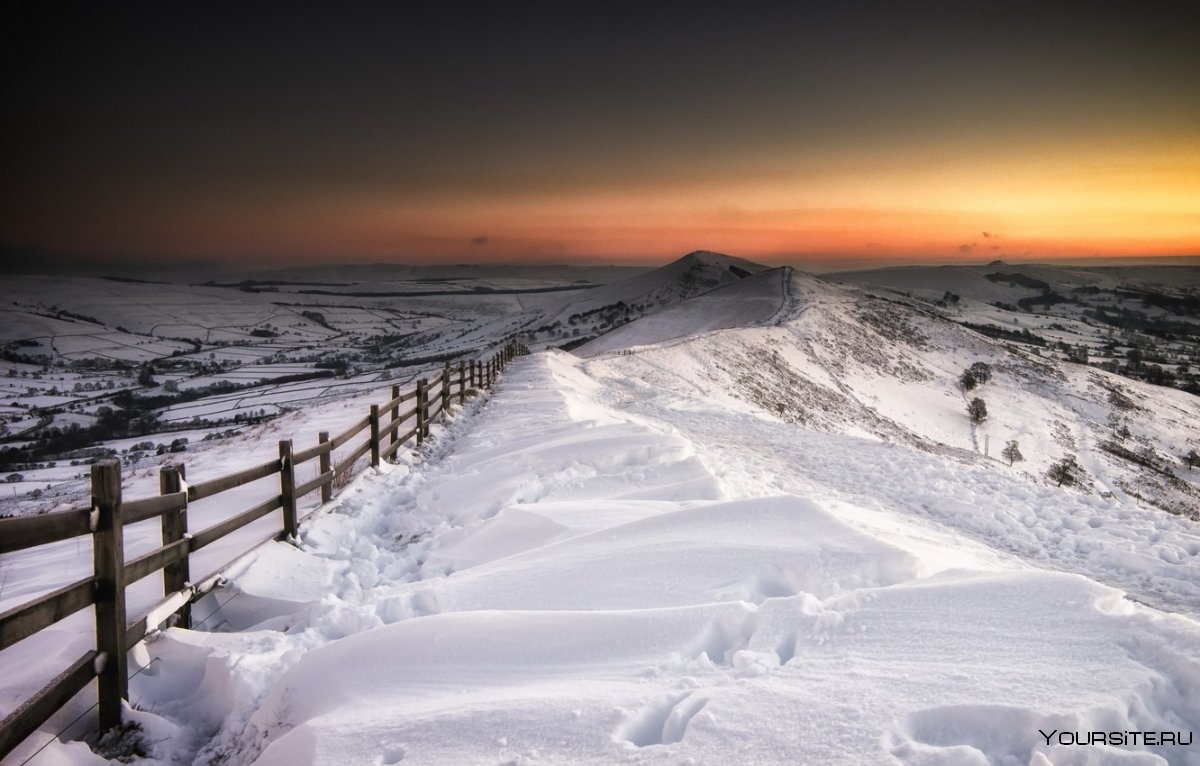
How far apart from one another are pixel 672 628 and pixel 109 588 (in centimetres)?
326

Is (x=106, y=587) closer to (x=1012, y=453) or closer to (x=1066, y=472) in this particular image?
(x=1066, y=472)

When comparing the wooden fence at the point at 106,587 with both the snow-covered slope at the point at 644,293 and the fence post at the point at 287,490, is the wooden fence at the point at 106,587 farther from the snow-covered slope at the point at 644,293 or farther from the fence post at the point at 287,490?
the snow-covered slope at the point at 644,293

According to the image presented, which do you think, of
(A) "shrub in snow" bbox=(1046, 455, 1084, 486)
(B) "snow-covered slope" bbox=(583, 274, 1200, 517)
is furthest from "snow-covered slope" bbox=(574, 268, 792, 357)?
(A) "shrub in snow" bbox=(1046, 455, 1084, 486)

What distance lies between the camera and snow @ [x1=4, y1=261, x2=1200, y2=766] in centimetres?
277

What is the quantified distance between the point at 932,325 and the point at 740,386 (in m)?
40.2

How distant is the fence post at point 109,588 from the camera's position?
3.37 m

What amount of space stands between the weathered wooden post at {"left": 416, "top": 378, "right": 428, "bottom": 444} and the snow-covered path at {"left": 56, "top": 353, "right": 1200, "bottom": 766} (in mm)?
5362

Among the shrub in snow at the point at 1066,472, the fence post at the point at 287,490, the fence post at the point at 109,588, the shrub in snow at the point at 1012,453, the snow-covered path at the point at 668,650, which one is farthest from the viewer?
the shrub in snow at the point at 1012,453

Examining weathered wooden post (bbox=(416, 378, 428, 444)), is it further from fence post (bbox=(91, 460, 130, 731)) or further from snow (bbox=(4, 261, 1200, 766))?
fence post (bbox=(91, 460, 130, 731))

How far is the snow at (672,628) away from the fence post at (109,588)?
25 cm

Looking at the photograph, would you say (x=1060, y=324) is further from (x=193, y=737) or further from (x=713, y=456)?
(x=193, y=737)

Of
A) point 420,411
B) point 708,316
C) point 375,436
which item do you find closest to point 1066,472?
point 420,411

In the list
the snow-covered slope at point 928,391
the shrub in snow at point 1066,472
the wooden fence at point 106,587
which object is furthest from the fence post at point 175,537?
the shrub in snow at point 1066,472

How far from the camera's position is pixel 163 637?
4.18 metres
